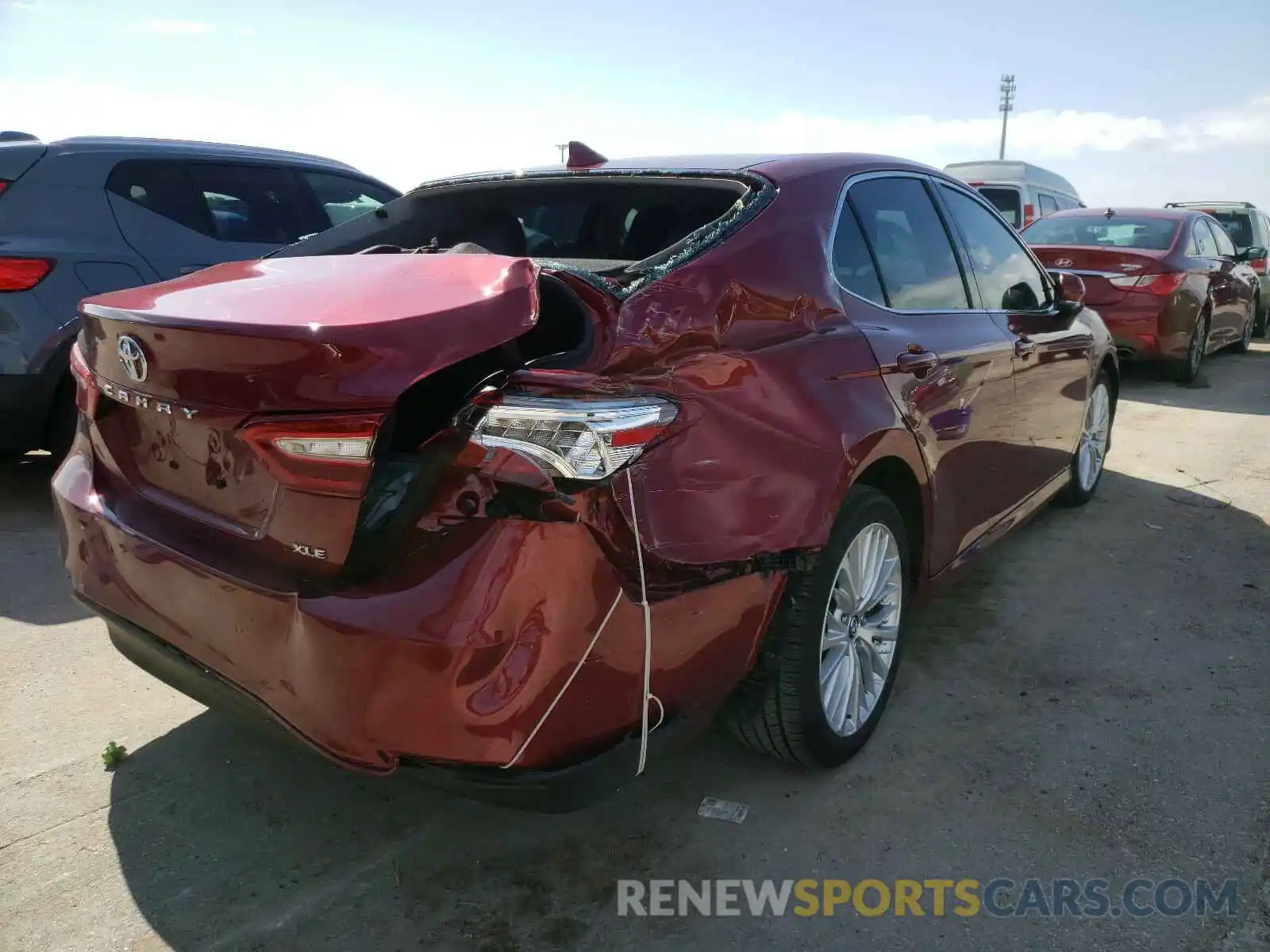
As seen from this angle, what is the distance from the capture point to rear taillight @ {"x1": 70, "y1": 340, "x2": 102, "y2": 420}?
2367mm

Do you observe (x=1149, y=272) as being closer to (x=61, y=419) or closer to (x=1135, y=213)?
(x=1135, y=213)

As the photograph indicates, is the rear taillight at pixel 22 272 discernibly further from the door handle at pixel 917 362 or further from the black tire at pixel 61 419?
the door handle at pixel 917 362

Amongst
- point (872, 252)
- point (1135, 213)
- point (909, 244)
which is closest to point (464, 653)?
point (872, 252)

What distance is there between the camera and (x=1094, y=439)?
519cm

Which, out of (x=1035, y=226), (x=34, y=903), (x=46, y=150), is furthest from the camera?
(x=1035, y=226)

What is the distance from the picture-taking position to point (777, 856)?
7.75ft

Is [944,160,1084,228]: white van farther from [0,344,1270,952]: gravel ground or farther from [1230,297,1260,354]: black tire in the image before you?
[0,344,1270,952]: gravel ground

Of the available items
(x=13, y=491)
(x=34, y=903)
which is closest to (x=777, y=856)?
(x=34, y=903)

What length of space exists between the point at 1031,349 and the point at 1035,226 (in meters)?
6.31

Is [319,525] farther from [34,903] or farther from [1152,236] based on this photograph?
[1152,236]

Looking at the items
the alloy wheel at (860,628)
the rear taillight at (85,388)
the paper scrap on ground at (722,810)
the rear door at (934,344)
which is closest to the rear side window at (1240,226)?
the rear door at (934,344)

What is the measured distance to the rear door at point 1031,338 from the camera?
3.63 m

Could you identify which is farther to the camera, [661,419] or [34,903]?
[34,903]

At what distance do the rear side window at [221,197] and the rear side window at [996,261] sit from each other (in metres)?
3.74
